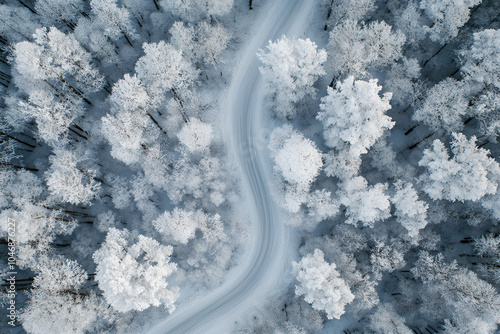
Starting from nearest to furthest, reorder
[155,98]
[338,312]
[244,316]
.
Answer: [338,312] → [155,98] → [244,316]

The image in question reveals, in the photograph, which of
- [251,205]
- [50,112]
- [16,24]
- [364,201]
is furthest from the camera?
[251,205]

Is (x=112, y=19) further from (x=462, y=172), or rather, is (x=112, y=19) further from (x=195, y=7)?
(x=462, y=172)

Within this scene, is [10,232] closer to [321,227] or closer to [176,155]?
[176,155]

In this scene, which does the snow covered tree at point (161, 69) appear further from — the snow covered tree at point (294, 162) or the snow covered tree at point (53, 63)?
the snow covered tree at point (294, 162)

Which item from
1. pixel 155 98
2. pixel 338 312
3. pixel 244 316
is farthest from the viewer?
pixel 244 316

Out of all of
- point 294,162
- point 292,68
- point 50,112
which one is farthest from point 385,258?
point 50,112

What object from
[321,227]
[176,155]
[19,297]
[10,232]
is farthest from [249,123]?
[19,297]

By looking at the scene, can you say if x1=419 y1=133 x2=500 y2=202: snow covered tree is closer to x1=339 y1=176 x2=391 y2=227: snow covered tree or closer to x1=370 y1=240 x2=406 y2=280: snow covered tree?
x1=339 y1=176 x2=391 y2=227: snow covered tree
